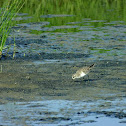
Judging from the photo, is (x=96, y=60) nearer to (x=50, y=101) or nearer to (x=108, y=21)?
(x=50, y=101)

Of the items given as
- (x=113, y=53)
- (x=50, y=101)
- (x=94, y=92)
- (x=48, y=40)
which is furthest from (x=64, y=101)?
(x=48, y=40)

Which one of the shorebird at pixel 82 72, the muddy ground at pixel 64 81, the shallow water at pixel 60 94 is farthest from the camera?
the shorebird at pixel 82 72

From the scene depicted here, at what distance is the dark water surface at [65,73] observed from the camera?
7.16 metres

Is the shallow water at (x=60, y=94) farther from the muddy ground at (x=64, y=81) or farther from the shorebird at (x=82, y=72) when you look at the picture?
the shorebird at (x=82, y=72)

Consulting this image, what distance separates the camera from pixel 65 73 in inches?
402

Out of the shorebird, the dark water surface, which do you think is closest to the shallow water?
the dark water surface

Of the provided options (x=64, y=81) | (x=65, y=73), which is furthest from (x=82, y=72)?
(x=65, y=73)

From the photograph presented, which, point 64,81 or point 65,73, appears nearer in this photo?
point 64,81

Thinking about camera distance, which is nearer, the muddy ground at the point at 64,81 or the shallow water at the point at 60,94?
the shallow water at the point at 60,94

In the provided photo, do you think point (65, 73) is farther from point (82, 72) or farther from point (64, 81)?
point (82, 72)

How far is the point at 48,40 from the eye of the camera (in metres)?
14.4

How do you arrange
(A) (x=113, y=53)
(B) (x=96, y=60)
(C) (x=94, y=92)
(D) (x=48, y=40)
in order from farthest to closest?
(D) (x=48, y=40), (A) (x=113, y=53), (B) (x=96, y=60), (C) (x=94, y=92)

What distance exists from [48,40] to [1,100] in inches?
251

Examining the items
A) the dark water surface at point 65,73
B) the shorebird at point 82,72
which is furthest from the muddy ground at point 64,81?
the shorebird at point 82,72
